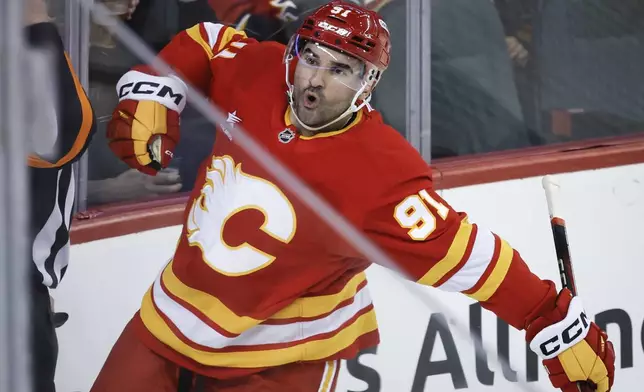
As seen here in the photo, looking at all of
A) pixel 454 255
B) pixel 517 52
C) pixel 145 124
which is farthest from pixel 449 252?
pixel 517 52

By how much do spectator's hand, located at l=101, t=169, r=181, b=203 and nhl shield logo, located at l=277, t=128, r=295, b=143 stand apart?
9.0 inches

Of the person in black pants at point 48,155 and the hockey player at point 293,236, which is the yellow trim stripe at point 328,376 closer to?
the hockey player at point 293,236

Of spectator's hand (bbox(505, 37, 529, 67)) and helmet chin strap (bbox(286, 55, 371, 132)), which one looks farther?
spectator's hand (bbox(505, 37, 529, 67))

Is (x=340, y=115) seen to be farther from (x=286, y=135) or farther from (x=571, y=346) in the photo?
(x=571, y=346)

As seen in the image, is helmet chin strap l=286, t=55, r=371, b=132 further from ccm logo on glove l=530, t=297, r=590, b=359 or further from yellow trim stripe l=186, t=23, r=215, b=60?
ccm logo on glove l=530, t=297, r=590, b=359

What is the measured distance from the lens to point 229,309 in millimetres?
1382

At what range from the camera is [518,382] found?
1925mm

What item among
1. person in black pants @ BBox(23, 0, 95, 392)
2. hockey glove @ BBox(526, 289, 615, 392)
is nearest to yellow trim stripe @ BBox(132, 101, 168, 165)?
person in black pants @ BBox(23, 0, 95, 392)

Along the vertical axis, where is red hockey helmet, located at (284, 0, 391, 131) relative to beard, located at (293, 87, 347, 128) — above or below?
above

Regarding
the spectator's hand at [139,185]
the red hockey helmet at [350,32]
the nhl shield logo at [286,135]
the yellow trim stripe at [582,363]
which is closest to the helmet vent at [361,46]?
the red hockey helmet at [350,32]

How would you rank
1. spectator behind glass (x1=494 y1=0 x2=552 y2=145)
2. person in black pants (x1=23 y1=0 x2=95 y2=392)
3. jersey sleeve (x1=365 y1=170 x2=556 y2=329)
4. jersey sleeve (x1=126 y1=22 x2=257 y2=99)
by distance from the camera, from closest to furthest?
1. person in black pants (x1=23 y1=0 x2=95 y2=392)
2. jersey sleeve (x1=365 y1=170 x2=556 y2=329)
3. jersey sleeve (x1=126 y1=22 x2=257 y2=99)
4. spectator behind glass (x1=494 y1=0 x2=552 y2=145)

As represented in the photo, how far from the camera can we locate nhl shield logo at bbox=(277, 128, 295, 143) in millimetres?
1369

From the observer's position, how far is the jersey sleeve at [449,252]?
1.32m

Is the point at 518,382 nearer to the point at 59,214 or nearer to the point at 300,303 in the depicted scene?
the point at 300,303
